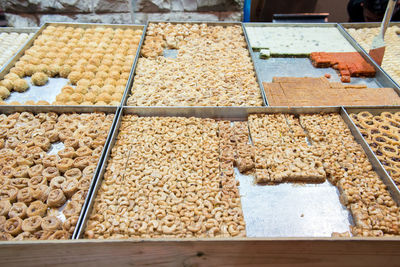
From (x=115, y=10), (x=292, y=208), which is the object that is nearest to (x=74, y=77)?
(x=115, y=10)

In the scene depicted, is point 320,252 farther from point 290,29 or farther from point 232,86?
point 290,29

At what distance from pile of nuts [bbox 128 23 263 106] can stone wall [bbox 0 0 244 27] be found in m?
1.26

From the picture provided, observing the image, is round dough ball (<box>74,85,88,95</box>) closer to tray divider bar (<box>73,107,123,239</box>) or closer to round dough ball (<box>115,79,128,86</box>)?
round dough ball (<box>115,79,128,86</box>)

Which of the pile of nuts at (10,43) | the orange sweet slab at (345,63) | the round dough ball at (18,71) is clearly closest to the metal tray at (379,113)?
the orange sweet slab at (345,63)

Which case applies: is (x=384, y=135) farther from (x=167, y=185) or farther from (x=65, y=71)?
(x=65, y=71)

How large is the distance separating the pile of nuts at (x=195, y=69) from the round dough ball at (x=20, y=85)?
61.3 inches

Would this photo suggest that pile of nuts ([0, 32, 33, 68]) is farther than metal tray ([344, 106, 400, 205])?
Yes

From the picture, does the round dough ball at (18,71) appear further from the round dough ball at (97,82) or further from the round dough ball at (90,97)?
the round dough ball at (90,97)

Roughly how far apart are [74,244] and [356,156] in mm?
2795

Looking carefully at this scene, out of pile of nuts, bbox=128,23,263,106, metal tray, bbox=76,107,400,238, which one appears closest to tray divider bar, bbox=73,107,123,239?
metal tray, bbox=76,107,400,238

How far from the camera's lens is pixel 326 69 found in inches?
183

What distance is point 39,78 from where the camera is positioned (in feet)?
13.7

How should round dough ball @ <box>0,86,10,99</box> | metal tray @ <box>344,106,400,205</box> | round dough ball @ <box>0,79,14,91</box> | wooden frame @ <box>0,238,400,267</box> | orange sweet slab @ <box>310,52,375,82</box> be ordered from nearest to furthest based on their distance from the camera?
wooden frame @ <box>0,238,400,267</box> → metal tray @ <box>344,106,400,205</box> → round dough ball @ <box>0,86,10,99</box> → round dough ball @ <box>0,79,14,91</box> → orange sweet slab @ <box>310,52,375,82</box>

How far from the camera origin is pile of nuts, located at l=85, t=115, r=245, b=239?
240 centimetres
